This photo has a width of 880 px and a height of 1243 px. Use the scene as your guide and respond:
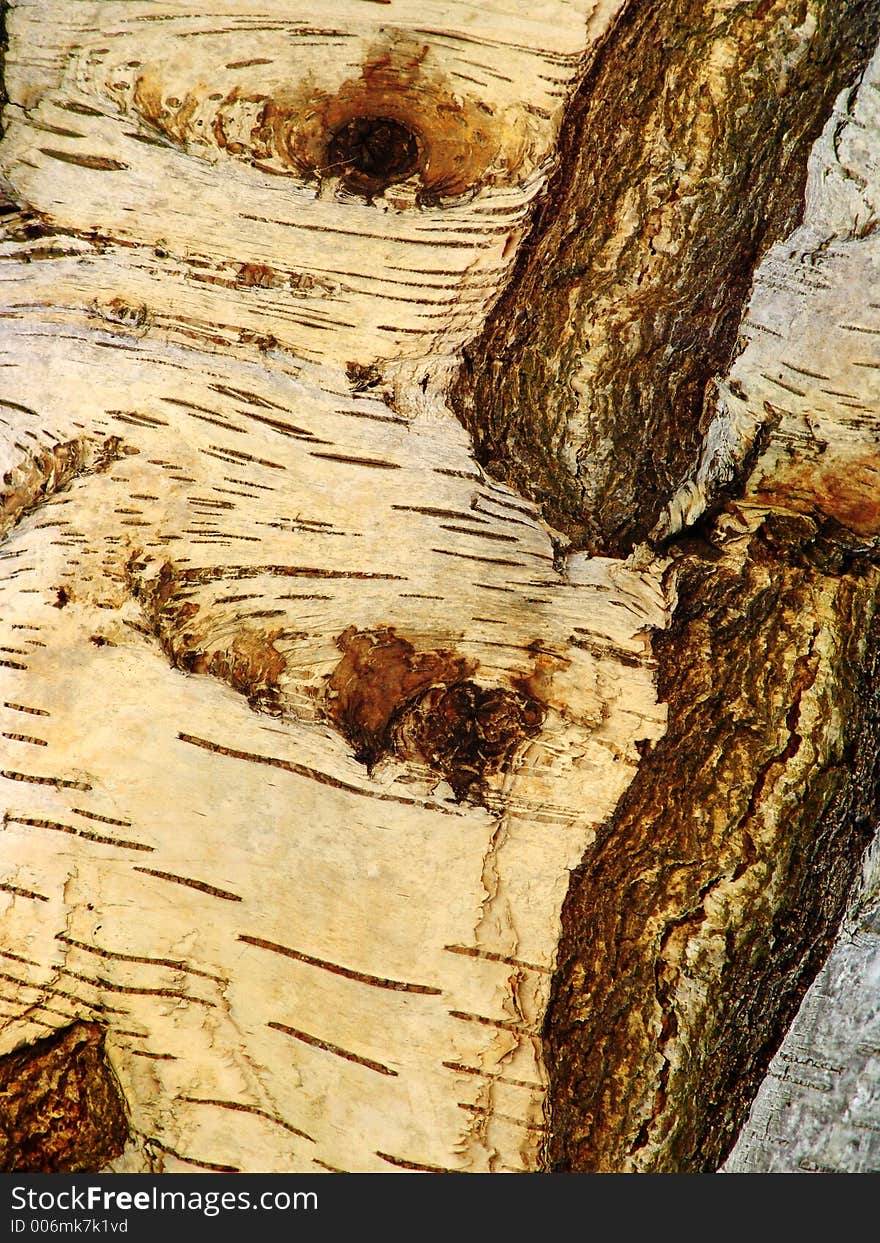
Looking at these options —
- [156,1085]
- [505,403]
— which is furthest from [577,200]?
[156,1085]

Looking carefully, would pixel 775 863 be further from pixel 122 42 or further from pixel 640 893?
pixel 122 42

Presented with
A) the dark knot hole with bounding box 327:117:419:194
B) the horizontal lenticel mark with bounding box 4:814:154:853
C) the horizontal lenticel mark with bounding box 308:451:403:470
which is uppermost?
the dark knot hole with bounding box 327:117:419:194

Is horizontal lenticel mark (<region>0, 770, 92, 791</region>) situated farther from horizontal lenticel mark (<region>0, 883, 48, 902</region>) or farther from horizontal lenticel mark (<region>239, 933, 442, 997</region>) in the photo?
horizontal lenticel mark (<region>239, 933, 442, 997</region>)

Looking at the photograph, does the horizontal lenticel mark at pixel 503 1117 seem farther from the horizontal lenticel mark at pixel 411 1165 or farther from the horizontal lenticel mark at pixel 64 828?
the horizontal lenticel mark at pixel 64 828

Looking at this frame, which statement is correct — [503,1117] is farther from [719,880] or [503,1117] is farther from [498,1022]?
[719,880]

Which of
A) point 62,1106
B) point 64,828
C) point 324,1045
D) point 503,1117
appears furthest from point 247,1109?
point 64,828

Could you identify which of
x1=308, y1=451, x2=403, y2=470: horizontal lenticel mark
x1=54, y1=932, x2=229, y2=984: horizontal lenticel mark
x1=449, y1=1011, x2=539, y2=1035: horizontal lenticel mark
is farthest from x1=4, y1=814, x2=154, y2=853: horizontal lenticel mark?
x1=308, y1=451, x2=403, y2=470: horizontal lenticel mark

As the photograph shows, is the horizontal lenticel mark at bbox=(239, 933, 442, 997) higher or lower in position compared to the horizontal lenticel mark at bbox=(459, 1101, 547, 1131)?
higher
